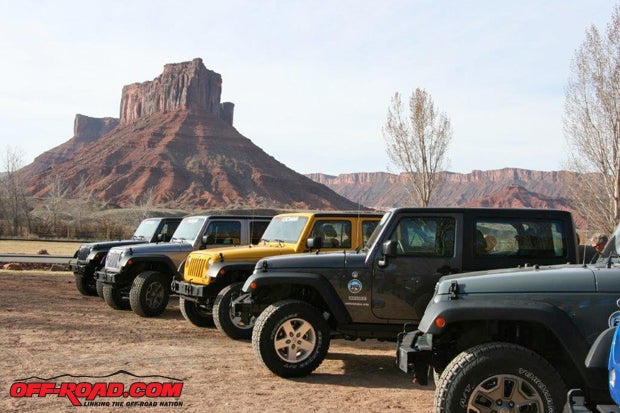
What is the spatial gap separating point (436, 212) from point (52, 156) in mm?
177169

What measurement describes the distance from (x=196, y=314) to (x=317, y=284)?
14.1 feet

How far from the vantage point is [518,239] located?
699 centimetres

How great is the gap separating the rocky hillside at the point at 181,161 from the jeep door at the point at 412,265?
109328 mm

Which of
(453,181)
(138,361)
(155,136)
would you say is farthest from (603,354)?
(453,181)

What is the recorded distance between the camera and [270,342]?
6738mm

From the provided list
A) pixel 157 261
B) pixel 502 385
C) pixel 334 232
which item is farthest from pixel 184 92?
pixel 502 385

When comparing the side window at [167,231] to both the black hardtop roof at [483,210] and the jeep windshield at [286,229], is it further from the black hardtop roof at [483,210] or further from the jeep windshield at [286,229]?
the black hardtop roof at [483,210]

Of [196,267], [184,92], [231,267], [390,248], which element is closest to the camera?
[390,248]

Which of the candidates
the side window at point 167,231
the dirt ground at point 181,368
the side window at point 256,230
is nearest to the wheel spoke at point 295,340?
the dirt ground at point 181,368

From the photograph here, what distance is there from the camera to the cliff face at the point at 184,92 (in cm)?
15138

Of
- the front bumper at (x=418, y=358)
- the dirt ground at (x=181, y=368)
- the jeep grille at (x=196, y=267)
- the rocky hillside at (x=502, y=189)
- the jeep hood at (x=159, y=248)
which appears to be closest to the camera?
the front bumper at (x=418, y=358)

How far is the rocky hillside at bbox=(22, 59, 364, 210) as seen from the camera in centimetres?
12375

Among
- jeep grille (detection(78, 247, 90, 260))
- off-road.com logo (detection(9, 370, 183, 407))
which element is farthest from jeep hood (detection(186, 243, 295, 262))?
jeep grille (detection(78, 247, 90, 260))

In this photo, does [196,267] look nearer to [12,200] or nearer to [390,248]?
[390,248]
